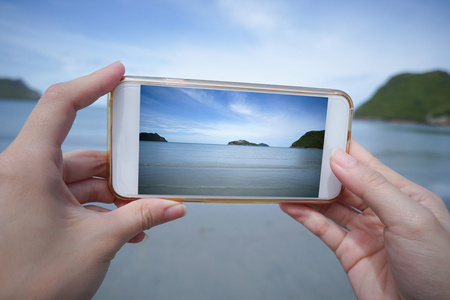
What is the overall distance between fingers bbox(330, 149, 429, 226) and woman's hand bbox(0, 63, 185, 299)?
0.72 m

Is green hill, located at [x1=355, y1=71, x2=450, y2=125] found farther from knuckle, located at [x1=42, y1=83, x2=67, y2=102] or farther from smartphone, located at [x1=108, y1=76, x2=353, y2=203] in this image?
knuckle, located at [x1=42, y1=83, x2=67, y2=102]

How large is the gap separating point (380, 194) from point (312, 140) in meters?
0.32

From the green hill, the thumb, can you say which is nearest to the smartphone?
the thumb

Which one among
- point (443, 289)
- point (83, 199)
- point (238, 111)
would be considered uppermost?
point (238, 111)

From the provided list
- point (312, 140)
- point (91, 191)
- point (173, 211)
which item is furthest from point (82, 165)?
point (312, 140)

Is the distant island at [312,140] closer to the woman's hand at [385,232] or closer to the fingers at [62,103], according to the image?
the woman's hand at [385,232]

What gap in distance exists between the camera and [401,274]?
88cm

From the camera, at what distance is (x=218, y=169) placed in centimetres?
102

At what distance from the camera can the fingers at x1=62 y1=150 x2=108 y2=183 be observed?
3.57ft

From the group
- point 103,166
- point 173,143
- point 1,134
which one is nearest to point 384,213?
point 173,143

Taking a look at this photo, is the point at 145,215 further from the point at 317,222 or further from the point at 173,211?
the point at 317,222

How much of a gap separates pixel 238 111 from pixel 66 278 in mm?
789

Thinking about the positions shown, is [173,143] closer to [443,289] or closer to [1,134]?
[443,289]

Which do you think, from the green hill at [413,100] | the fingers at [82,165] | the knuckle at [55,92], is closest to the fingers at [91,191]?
the fingers at [82,165]
